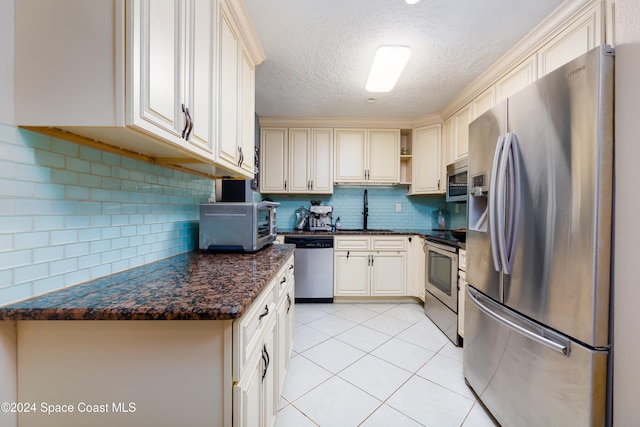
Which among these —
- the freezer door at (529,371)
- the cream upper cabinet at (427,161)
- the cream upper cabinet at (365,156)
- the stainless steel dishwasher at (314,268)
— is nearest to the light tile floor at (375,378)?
the freezer door at (529,371)

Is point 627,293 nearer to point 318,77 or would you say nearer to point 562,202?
point 562,202

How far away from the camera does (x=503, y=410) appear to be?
1.25 metres

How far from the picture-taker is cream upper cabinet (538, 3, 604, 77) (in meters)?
1.31

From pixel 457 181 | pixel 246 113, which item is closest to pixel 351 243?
pixel 457 181

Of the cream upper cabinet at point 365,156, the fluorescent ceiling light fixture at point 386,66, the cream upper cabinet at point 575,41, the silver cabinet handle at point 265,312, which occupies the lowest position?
the silver cabinet handle at point 265,312

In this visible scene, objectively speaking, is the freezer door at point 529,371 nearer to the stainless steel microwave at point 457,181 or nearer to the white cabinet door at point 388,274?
the stainless steel microwave at point 457,181

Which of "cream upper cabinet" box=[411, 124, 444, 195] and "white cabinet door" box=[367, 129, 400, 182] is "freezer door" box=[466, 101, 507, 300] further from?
"white cabinet door" box=[367, 129, 400, 182]

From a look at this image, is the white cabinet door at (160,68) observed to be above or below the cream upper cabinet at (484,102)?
below

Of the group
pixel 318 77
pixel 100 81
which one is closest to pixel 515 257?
pixel 100 81

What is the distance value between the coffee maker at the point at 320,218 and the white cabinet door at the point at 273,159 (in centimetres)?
52

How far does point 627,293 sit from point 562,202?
1.14 feet

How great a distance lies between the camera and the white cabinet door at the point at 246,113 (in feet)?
5.28

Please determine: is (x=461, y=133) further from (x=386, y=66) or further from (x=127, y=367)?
(x=127, y=367)

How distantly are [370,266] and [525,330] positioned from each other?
195cm
